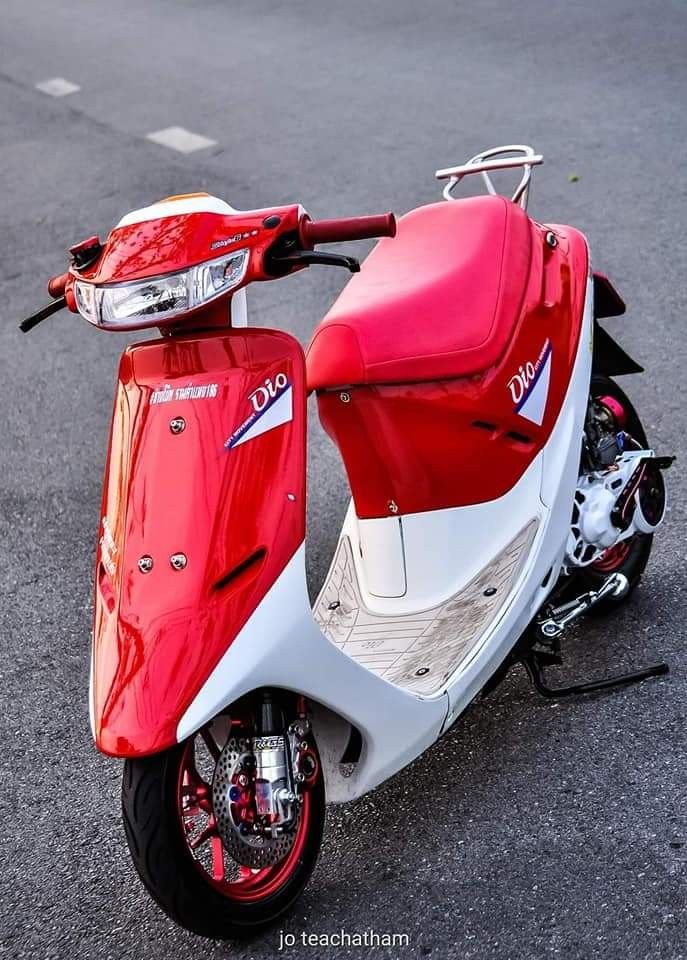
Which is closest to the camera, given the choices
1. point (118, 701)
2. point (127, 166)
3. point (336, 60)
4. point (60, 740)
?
point (118, 701)

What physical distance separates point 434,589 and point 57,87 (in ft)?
28.3

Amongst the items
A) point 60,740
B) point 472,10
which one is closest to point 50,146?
point 472,10

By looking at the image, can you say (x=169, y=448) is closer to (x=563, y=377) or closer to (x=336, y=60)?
(x=563, y=377)

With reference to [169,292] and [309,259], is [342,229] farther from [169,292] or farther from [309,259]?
[169,292]

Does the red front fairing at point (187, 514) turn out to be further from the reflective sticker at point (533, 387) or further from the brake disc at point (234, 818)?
the reflective sticker at point (533, 387)

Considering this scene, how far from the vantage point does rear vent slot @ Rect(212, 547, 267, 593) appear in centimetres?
234

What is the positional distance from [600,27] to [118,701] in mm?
8323

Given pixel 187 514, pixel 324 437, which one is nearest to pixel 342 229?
pixel 187 514

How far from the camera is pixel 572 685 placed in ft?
10.5

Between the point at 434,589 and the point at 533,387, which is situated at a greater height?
the point at 533,387

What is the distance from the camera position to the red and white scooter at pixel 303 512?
2.33 meters

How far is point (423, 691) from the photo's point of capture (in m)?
2.74

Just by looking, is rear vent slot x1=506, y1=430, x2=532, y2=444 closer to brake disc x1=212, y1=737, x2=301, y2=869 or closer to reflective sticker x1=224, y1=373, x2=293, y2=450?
reflective sticker x1=224, y1=373, x2=293, y2=450

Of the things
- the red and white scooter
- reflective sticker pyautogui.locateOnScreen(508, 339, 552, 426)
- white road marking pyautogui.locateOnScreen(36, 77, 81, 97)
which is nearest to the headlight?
the red and white scooter
